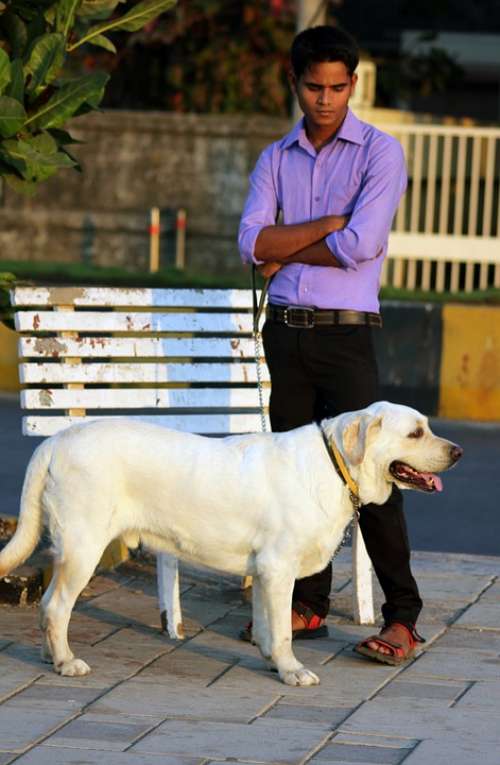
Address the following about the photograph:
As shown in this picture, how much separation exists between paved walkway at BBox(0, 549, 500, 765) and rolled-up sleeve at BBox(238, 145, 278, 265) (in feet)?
4.95

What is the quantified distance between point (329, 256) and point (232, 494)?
3.23 feet

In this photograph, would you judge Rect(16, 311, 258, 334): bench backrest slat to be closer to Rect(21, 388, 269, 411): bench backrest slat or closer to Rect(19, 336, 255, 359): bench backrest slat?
Rect(19, 336, 255, 359): bench backrest slat

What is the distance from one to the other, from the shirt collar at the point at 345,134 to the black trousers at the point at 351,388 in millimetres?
690

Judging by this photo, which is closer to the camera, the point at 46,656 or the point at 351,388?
the point at 46,656

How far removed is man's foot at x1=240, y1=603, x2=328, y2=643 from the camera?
6598 millimetres

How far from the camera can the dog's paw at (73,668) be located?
19.5 feet

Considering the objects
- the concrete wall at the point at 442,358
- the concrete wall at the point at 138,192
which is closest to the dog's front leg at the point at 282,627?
the concrete wall at the point at 442,358

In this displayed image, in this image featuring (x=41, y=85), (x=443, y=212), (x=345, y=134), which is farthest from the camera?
(x=443, y=212)

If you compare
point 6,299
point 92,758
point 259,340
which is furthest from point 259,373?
point 92,758

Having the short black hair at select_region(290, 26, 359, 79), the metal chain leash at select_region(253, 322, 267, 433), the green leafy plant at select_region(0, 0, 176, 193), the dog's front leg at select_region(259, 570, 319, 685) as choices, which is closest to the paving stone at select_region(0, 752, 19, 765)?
the dog's front leg at select_region(259, 570, 319, 685)

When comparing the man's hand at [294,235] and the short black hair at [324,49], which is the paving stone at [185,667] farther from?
the short black hair at [324,49]

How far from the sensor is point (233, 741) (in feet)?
17.2

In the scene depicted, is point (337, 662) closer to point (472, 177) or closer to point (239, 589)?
point (239, 589)

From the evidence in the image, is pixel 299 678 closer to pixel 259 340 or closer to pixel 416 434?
pixel 416 434
